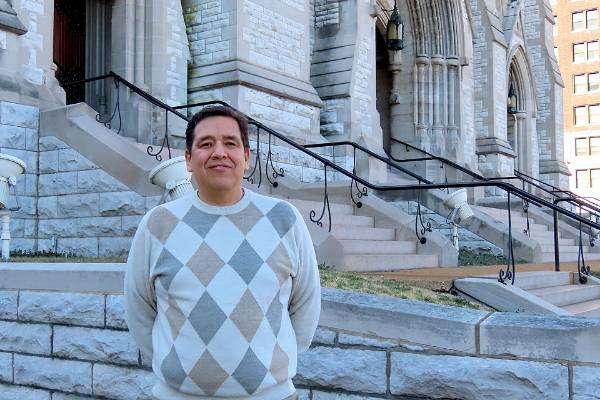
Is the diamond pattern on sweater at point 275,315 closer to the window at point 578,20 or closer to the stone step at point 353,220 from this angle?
the stone step at point 353,220

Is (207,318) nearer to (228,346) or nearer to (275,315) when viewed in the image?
(228,346)

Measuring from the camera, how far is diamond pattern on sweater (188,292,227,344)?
7.53 feet

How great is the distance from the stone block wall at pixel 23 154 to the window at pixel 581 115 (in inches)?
2004

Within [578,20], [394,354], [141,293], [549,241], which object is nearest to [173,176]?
[394,354]

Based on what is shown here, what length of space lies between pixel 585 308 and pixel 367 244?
3.23 m

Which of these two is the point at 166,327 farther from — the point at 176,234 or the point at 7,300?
the point at 7,300

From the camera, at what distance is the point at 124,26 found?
12.6 meters

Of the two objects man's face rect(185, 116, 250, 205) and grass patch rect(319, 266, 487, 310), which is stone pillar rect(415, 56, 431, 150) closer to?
grass patch rect(319, 266, 487, 310)

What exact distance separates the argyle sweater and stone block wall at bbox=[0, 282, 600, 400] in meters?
1.79

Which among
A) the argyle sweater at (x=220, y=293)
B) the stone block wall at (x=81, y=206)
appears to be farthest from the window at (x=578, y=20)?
the argyle sweater at (x=220, y=293)

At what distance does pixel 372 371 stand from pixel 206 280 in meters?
2.16

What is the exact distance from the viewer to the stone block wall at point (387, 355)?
149 inches

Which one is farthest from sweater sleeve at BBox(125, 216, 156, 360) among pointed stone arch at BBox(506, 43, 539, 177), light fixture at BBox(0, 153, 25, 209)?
pointed stone arch at BBox(506, 43, 539, 177)

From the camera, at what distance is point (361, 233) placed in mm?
10109
